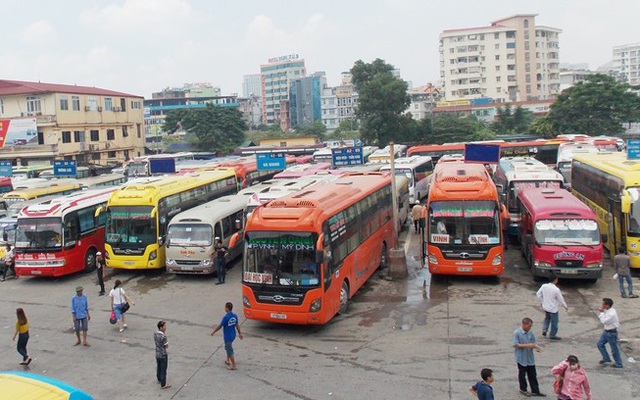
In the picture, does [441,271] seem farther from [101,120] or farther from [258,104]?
[258,104]

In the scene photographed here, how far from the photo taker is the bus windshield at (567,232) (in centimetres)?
1669

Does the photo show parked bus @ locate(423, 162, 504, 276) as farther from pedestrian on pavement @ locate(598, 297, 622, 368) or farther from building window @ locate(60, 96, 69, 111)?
building window @ locate(60, 96, 69, 111)

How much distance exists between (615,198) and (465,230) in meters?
5.22

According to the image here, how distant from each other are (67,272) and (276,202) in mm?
9110

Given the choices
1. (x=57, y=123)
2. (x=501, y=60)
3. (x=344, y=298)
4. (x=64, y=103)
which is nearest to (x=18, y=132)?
(x=57, y=123)

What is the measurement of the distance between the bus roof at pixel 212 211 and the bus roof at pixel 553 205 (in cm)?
959

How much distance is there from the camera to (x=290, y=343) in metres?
13.7

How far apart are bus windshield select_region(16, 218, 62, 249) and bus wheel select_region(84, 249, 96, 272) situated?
4.72 ft

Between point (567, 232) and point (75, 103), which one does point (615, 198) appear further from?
point (75, 103)

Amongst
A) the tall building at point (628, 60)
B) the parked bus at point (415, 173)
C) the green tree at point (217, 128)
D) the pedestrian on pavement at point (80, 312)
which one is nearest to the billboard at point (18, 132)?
the green tree at point (217, 128)

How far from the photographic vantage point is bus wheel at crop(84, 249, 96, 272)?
838 inches

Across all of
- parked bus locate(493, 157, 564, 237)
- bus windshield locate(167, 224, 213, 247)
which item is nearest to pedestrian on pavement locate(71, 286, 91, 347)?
bus windshield locate(167, 224, 213, 247)

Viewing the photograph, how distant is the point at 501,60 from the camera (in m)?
98.4

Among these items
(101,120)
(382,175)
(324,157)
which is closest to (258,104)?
(101,120)
